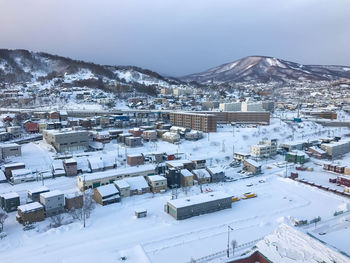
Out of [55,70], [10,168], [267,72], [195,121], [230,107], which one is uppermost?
[267,72]

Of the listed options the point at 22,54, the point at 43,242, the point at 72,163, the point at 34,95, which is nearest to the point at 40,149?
the point at 72,163

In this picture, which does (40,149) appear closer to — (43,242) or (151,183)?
(151,183)

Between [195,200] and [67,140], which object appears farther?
[67,140]

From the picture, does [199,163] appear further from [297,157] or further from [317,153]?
[317,153]

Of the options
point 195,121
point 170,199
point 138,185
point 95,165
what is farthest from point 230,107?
point 170,199

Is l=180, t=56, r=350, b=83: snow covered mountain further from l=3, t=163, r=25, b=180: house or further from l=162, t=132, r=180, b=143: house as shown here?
l=3, t=163, r=25, b=180: house

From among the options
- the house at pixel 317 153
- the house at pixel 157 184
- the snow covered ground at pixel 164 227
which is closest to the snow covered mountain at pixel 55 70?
the house at pixel 317 153
